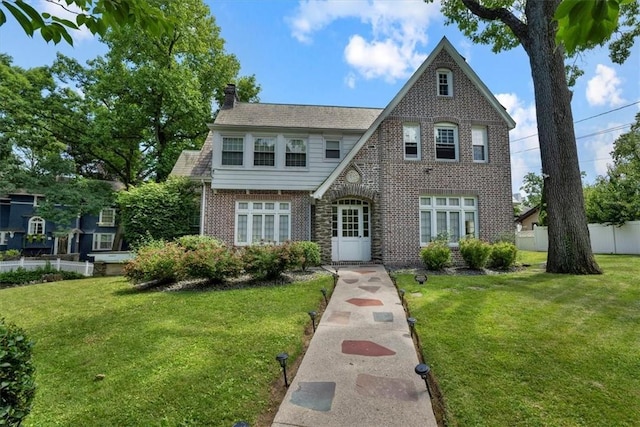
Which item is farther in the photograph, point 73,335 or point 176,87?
point 176,87

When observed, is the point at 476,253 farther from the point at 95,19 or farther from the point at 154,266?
the point at 95,19

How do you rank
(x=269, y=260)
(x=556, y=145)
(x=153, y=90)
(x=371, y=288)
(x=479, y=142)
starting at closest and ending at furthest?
1. (x=371, y=288)
2. (x=269, y=260)
3. (x=556, y=145)
4. (x=479, y=142)
5. (x=153, y=90)

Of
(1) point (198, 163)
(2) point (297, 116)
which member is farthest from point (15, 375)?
(2) point (297, 116)

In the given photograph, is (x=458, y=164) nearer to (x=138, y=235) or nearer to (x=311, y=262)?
(x=311, y=262)

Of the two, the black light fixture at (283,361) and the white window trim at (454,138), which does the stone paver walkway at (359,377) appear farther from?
the white window trim at (454,138)

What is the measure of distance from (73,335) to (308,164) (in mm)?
9831

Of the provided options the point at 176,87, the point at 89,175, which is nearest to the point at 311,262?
the point at 176,87

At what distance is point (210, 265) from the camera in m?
8.60

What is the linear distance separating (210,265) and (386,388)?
616 centimetres

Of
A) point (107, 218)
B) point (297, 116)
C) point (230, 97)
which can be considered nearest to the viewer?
point (297, 116)

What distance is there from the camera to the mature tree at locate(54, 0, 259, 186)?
64.4ft

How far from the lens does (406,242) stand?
40.7 ft

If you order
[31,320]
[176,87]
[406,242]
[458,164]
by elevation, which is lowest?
[31,320]

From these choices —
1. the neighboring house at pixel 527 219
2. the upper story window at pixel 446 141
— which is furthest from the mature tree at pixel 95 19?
the neighboring house at pixel 527 219
